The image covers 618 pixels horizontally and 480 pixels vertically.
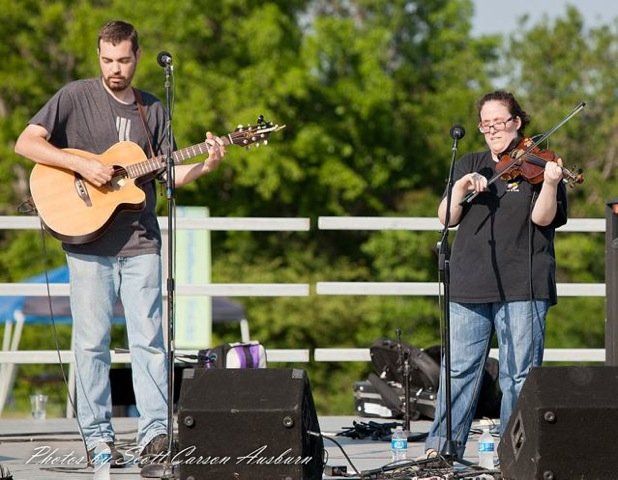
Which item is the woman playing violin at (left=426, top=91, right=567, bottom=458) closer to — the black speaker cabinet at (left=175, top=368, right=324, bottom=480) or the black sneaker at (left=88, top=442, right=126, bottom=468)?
the black speaker cabinet at (left=175, top=368, right=324, bottom=480)

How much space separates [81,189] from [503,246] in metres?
2.05

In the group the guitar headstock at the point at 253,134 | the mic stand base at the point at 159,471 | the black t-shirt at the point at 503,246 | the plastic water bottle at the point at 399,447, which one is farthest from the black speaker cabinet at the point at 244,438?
the guitar headstock at the point at 253,134

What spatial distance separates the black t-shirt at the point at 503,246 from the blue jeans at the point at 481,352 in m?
0.09

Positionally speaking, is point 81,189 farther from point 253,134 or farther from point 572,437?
point 572,437

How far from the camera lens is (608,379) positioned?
5293mm

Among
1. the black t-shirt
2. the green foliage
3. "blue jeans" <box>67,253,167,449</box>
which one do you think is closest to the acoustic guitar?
"blue jeans" <box>67,253,167,449</box>

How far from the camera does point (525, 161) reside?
607cm

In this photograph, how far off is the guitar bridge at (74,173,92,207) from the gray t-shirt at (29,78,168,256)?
0.48ft

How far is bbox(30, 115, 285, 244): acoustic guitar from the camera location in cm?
639

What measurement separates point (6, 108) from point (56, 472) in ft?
80.5

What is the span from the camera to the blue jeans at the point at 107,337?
6.45 meters

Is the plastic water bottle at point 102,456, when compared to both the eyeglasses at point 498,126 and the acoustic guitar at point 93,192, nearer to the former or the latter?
the acoustic guitar at point 93,192

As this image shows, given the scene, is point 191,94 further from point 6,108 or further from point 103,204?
point 103,204

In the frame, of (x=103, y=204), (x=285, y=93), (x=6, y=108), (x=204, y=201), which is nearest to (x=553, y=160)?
(x=103, y=204)
